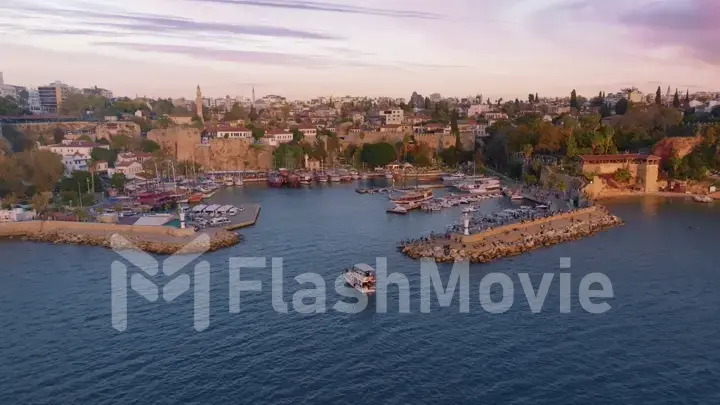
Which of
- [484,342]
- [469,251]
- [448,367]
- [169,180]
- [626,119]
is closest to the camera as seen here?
[448,367]

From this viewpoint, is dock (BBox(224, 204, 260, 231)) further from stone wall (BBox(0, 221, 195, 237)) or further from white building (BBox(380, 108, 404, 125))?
white building (BBox(380, 108, 404, 125))

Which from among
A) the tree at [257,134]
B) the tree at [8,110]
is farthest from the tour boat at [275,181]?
the tree at [8,110]

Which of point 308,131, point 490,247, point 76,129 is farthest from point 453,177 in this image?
point 76,129

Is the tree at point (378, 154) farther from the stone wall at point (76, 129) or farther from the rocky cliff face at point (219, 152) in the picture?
the stone wall at point (76, 129)

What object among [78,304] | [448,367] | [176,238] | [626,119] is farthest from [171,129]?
[448,367]

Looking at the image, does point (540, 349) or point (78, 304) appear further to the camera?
point (78, 304)

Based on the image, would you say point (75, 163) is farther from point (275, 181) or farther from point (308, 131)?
point (308, 131)

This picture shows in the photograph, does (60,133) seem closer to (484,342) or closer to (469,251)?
(469,251)
